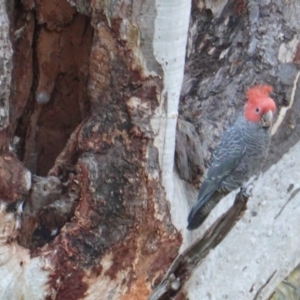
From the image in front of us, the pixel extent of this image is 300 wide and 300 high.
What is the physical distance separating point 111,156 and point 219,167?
406 mm

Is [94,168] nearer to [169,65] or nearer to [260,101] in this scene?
[169,65]

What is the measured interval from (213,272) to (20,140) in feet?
1.72

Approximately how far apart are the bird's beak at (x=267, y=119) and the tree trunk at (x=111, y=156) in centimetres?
12

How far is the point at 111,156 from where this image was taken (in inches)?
49.1

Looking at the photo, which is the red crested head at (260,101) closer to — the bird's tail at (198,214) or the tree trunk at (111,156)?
the tree trunk at (111,156)

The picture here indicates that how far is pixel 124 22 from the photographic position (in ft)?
3.83

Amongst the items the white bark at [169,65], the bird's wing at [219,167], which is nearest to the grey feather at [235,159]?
the bird's wing at [219,167]

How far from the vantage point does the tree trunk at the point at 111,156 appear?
119cm

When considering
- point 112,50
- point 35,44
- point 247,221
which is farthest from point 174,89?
point 247,221

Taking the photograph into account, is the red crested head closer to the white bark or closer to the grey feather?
the grey feather

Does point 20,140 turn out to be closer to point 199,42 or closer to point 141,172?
point 141,172

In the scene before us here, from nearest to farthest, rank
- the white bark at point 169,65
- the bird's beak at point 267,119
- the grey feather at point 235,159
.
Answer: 1. the white bark at point 169,65
2. the grey feather at point 235,159
3. the bird's beak at point 267,119

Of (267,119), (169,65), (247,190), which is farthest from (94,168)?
(267,119)

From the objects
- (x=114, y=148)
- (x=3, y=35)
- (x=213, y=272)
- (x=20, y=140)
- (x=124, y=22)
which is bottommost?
(x=213, y=272)
